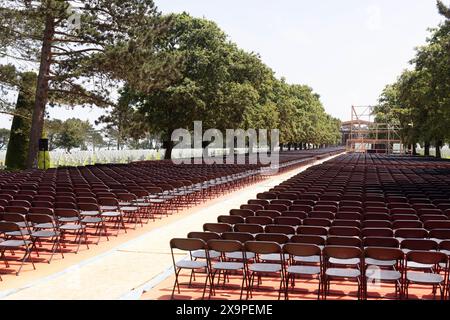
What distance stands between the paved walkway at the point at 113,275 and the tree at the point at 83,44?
16.3 metres

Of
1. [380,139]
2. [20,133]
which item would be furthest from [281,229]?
[380,139]

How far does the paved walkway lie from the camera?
21.8 feet

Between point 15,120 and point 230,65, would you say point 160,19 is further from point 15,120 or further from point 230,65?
point 230,65

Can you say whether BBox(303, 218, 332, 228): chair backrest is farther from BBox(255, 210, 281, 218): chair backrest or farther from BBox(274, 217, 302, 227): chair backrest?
BBox(255, 210, 281, 218): chair backrest

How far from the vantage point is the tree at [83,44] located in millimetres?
25359

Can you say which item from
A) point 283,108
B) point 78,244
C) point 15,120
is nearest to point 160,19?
point 15,120

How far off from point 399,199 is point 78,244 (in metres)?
8.24

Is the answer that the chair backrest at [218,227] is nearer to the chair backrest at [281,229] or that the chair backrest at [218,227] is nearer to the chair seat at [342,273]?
the chair backrest at [281,229]

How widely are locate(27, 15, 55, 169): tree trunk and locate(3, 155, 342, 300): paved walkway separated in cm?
1835

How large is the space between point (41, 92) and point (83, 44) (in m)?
3.36

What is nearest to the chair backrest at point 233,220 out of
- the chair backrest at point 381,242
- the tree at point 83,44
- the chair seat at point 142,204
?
the chair backrest at point 381,242

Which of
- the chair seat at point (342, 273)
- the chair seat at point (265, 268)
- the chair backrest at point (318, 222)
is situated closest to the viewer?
the chair seat at point (342, 273)

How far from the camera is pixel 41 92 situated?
89.8 feet

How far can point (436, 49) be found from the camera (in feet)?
135
